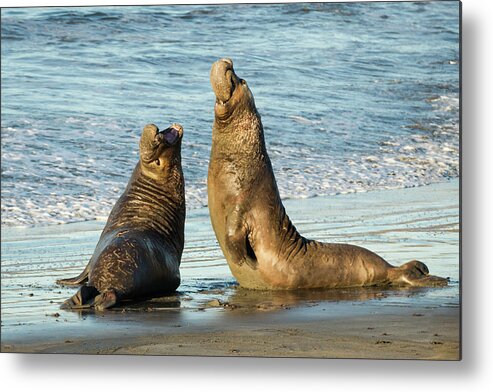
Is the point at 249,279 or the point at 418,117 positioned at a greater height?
the point at 418,117

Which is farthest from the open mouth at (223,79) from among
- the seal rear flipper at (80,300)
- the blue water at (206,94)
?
the seal rear flipper at (80,300)

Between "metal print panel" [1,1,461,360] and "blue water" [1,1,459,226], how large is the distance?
2cm

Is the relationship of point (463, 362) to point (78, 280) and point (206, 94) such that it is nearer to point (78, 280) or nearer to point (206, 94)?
point (78, 280)

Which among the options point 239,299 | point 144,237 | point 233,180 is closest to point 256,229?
point 233,180

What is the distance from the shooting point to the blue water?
36.9 feet

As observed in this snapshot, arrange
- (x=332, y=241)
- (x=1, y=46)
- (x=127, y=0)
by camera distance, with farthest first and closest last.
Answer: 1. (x=332, y=241)
2. (x=1, y=46)
3. (x=127, y=0)

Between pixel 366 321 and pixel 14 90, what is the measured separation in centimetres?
320

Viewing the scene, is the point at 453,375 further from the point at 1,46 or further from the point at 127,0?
the point at 1,46

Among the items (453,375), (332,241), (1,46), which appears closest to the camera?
(453,375)

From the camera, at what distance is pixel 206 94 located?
13.6 m

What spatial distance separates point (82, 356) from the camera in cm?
1031

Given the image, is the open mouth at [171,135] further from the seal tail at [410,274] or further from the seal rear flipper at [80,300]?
the seal tail at [410,274]

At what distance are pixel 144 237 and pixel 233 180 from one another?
72 centimetres

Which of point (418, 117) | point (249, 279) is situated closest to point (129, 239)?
point (249, 279)
